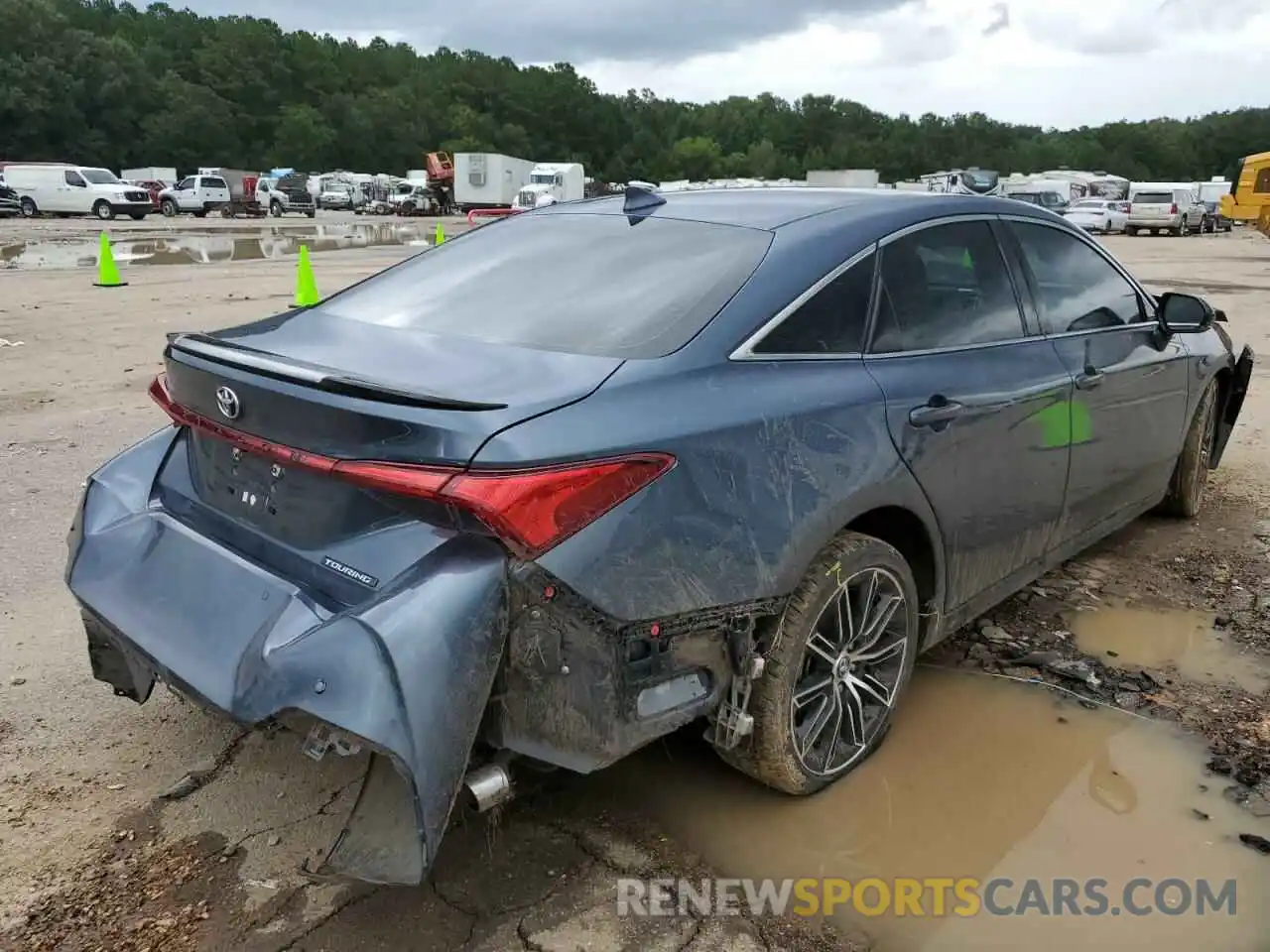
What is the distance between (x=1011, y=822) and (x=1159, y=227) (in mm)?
45932

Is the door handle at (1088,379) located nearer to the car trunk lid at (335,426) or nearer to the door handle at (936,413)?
the door handle at (936,413)

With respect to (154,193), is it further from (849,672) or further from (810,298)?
(849,672)

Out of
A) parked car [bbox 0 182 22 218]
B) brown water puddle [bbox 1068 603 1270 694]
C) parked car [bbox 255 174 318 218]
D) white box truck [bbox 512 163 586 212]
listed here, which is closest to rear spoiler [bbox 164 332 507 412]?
brown water puddle [bbox 1068 603 1270 694]

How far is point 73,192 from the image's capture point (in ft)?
131

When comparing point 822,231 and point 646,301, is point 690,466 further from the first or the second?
point 822,231

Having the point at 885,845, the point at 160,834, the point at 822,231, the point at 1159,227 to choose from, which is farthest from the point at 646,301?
the point at 1159,227

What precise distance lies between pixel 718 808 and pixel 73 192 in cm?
4498

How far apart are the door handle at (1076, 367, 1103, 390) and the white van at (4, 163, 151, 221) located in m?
43.0

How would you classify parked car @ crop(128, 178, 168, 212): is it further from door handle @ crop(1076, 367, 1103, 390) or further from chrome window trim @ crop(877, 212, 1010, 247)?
door handle @ crop(1076, 367, 1103, 390)

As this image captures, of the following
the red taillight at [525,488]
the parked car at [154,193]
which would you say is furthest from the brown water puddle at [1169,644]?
the parked car at [154,193]

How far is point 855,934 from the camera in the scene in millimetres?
2375

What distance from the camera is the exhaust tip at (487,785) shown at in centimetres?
212

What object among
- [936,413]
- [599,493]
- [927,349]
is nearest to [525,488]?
[599,493]

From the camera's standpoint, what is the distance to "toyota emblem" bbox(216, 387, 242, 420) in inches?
95.7
